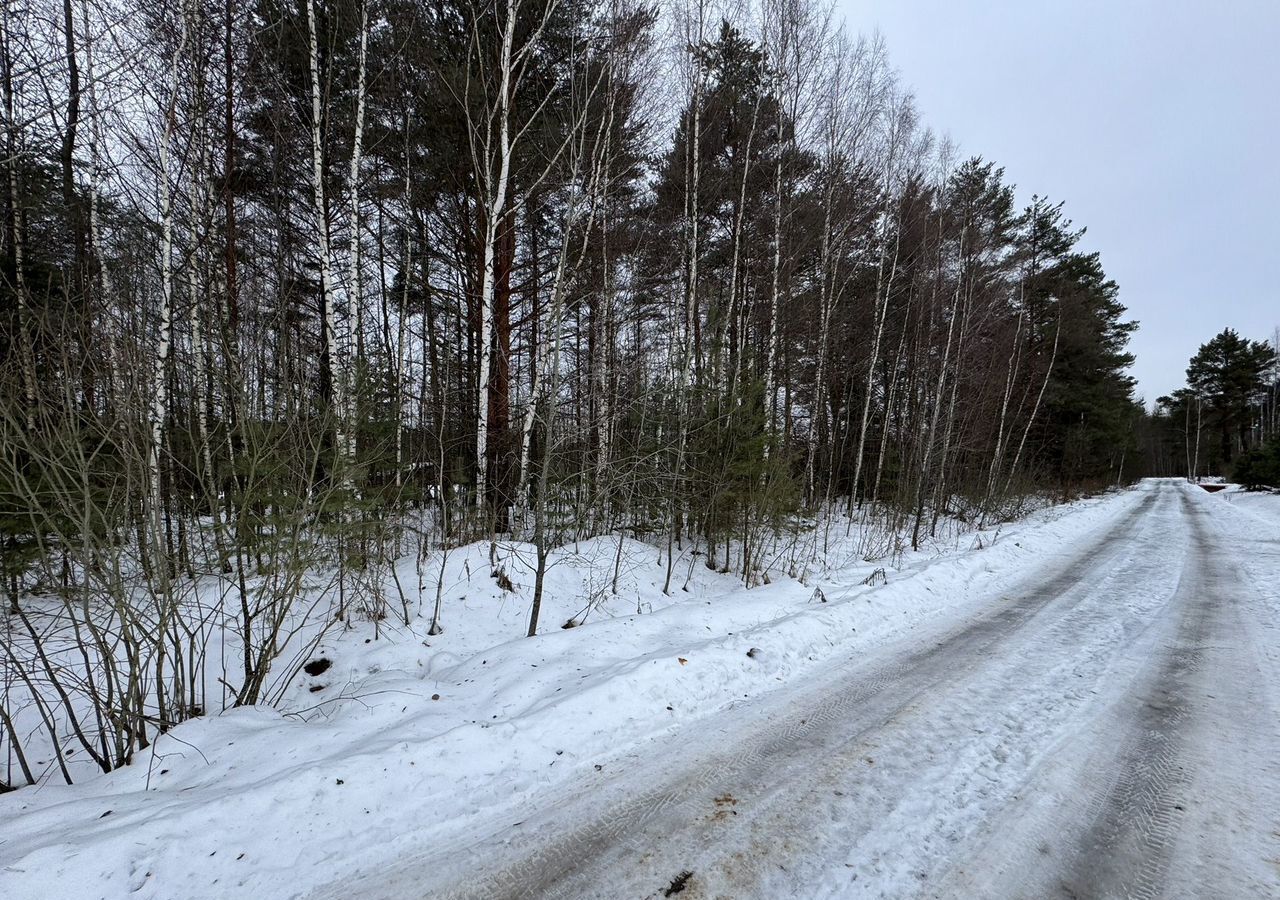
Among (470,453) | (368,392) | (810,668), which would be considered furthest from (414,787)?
(470,453)

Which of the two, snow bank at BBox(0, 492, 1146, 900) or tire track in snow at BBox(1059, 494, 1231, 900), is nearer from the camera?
tire track in snow at BBox(1059, 494, 1231, 900)

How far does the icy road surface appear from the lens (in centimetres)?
211

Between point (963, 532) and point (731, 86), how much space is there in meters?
12.9

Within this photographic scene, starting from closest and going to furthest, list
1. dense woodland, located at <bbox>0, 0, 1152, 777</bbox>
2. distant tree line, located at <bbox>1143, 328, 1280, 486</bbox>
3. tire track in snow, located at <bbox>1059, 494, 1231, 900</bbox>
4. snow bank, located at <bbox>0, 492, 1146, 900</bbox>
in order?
tire track in snow, located at <bbox>1059, 494, 1231, 900</bbox>, snow bank, located at <bbox>0, 492, 1146, 900</bbox>, dense woodland, located at <bbox>0, 0, 1152, 777</bbox>, distant tree line, located at <bbox>1143, 328, 1280, 486</bbox>

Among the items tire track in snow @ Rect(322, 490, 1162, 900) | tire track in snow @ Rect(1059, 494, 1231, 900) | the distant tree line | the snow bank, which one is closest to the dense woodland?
the snow bank

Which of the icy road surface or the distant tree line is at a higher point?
the distant tree line

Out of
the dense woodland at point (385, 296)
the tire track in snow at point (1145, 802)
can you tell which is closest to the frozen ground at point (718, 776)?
the tire track in snow at point (1145, 802)

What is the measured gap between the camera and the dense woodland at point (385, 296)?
3.52 meters

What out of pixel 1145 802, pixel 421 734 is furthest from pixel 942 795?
pixel 421 734

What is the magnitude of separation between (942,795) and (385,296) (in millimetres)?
12698

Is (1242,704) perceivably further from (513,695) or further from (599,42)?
(599,42)

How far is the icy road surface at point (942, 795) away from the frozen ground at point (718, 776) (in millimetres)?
16

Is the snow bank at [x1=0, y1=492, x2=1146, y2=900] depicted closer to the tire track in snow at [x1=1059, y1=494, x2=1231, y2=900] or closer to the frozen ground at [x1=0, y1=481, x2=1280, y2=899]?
the frozen ground at [x1=0, y1=481, x2=1280, y2=899]

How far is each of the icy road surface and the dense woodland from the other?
266 centimetres
